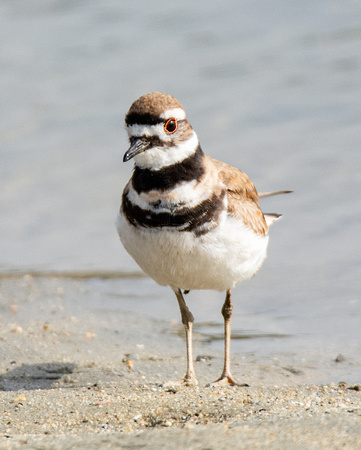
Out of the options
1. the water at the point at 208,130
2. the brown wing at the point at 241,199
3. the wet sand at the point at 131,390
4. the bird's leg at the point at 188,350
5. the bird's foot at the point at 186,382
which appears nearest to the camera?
the wet sand at the point at 131,390

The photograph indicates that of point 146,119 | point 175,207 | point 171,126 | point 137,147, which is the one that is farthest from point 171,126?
point 175,207

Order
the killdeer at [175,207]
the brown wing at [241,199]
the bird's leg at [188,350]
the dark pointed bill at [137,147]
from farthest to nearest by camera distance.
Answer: the bird's leg at [188,350] < the brown wing at [241,199] < the killdeer at [175,207] < the dark pointed bill at [137,147]

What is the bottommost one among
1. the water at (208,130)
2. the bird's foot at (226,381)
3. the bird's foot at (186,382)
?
the bird's foot at (226,381)

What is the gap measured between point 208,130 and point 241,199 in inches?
212

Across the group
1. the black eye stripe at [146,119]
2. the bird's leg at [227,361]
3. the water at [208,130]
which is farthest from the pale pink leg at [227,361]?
the black eye stripe at [146,119]

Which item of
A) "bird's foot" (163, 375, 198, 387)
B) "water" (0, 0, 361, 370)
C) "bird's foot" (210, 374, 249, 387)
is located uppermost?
"water" (0, 0, 361, 370)

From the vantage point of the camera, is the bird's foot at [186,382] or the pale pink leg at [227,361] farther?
the pale pink leg at [227,361]

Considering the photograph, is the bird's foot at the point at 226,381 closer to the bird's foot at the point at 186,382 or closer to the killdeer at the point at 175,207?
the bird's foot at the point at 186,382

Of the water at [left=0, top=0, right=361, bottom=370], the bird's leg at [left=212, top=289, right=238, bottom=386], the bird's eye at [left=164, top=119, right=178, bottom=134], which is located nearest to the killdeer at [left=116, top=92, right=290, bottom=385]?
the bird's eye at [left=164, top=119, right=178, bottom=134]

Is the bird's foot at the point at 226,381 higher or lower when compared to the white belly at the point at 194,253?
lower

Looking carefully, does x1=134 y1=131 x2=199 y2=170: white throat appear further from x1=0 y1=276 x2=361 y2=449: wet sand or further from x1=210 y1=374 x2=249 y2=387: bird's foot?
x1=210 y1=374 x2=249 y2=387: bird's foot

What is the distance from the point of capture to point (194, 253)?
15.0 feet

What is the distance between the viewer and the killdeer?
14.9ft

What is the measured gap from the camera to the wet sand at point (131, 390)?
10.8 ft
